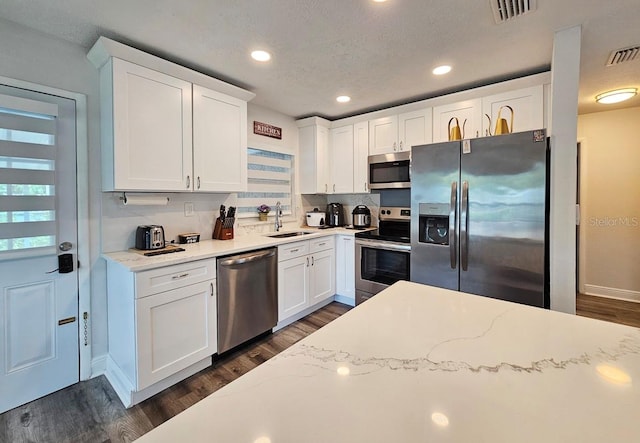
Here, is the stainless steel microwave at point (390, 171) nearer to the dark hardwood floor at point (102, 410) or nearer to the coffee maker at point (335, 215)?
the coffee maker at point (335, 215)

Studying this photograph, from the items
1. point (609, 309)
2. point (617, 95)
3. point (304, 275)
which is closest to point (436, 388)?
point (304, 275)

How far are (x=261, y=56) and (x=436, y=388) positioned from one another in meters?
2.44

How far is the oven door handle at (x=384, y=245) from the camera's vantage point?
Result: 291 cm

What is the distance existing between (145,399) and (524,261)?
2776 mm

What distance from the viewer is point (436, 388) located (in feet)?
2.04

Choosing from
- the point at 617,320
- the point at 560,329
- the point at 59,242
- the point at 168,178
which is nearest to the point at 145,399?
the point at 59,242

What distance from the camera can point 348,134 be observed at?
12.4 feet

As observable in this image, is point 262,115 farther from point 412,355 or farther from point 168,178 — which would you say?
point 412,355

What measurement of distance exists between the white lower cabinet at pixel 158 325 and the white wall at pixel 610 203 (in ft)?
15.3

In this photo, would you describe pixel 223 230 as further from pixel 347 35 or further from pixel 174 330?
pixel 347 35

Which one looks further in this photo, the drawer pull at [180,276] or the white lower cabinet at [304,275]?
the white lower cabinet at [304,275]

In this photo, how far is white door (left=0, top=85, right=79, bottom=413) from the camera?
1820 mm

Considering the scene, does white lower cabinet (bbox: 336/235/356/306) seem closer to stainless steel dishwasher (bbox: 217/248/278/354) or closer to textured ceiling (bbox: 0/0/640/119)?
stainless steel dishwasher (bbox: 217/248/278/354)

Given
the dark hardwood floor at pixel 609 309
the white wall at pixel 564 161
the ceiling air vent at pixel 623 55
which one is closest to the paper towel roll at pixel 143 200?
the white wall at pixel 564 161
